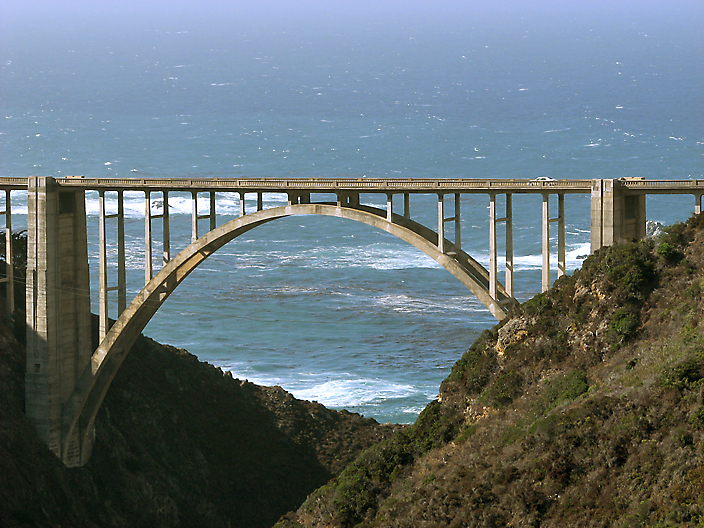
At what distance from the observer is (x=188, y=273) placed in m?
51.0

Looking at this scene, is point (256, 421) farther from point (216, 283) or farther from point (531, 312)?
point (216, 283)

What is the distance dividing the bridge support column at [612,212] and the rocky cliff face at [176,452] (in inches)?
1064

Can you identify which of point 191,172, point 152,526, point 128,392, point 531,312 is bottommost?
point 152,526

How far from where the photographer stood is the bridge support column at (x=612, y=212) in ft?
126

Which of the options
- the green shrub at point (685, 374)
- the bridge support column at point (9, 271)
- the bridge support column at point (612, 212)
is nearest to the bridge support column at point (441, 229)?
the bridge support column at point (612, 212)

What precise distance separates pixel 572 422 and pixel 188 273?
25.2m

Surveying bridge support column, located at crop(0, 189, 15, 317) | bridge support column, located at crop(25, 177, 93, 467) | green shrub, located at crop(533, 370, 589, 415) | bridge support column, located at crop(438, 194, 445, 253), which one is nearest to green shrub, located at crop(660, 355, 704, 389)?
green shrub, located at crop(533, 370, 589, 415)

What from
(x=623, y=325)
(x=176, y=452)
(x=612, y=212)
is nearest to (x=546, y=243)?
(x=612, y=212)

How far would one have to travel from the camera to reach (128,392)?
5941 cm

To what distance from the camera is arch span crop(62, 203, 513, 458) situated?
4238cm

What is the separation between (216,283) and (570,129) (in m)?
92.6

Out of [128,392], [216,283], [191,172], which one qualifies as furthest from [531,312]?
[191,172]

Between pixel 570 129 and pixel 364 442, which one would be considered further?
pixel 570 129

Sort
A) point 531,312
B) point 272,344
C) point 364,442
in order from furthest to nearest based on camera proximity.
→ 1. point 272,344
2. point 364,442
3. point 531,312
